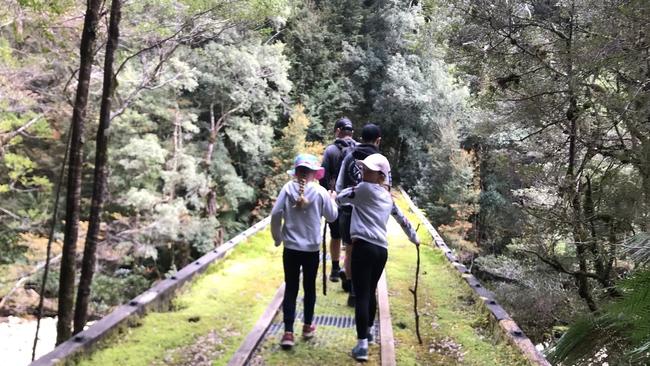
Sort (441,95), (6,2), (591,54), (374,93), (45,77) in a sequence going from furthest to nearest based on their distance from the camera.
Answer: (374,93), (441,95), (45,77), (6,2), (591,54)

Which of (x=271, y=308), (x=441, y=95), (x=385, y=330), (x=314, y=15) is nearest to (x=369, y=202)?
(x=385, y=330)

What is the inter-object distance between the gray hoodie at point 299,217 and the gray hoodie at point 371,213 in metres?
0.23

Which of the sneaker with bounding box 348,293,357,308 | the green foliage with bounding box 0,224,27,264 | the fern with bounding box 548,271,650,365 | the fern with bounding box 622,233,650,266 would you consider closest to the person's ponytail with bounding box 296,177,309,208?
the sneaker with bounding box 348,293,357,308

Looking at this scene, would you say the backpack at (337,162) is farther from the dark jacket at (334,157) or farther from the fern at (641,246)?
the fern at (641,246)

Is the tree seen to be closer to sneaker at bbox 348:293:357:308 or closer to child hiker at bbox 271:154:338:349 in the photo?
child hiker at bbox 271:154:338:349

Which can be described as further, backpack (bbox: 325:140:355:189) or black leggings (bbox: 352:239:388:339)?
backpack (bbox: 325:140:355:189)

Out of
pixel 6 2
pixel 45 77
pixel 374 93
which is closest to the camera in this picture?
pixel 6 2

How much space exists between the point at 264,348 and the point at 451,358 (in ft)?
5.36

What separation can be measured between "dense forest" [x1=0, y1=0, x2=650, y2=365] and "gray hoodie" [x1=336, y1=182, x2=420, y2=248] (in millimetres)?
1172

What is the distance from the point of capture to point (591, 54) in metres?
3.41

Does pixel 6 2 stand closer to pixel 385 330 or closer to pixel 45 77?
pixel 45 77

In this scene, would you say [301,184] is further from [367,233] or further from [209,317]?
[209,317]

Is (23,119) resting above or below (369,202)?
above

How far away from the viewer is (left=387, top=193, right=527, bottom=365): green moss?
413 centimetres
